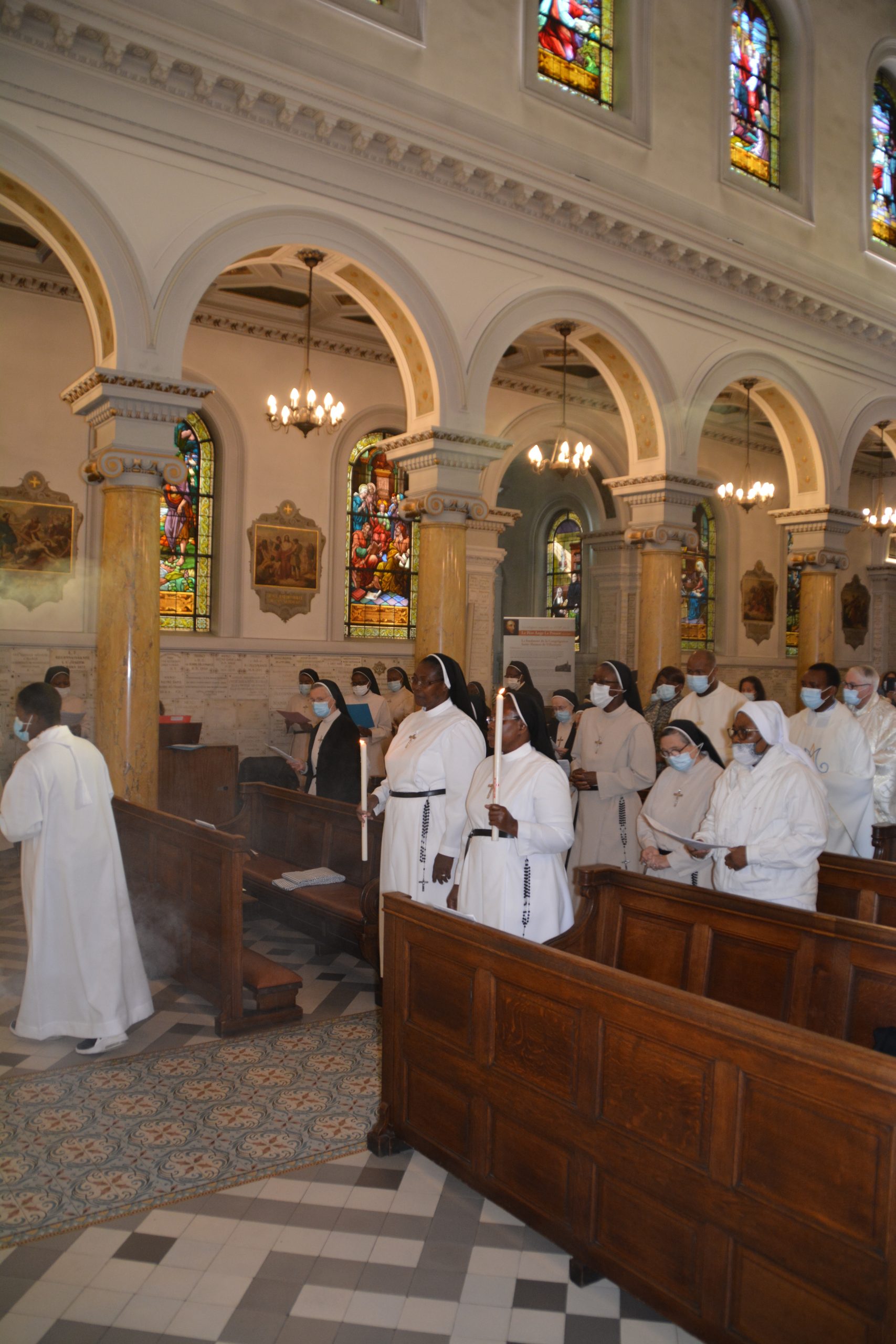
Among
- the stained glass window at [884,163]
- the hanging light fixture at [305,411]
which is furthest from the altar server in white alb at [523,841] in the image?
the stained glass window at [884,163]

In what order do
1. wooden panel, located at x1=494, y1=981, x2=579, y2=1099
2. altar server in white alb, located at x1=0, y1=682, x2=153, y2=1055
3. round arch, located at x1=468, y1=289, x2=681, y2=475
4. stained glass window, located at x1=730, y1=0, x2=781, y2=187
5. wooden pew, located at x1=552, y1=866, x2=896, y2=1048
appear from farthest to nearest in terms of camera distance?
stained glass window, located at x1=730, y1=0, x2=781, y2=187 < round arch, located at x1=468, y1=289, x2=681, y2=475 < altar server in white alb, located at x1=0, y1=682, x2=153, y2=1055 < wooden pew, located at x1=552, y1=866, x2=896, y2=1048 < wooden panel, located at x1=494, y1=981, x2=579, y2=1099

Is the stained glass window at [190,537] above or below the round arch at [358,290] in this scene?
below

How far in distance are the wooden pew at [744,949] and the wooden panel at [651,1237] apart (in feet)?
3.52

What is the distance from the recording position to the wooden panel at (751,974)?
13.8 ft

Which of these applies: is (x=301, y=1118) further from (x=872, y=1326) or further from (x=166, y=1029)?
(x=872, y=1326)

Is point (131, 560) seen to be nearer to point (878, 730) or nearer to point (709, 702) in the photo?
point (709, 702)

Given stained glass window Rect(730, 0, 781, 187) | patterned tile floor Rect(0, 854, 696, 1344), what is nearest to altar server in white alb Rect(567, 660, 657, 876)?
patterned tile floor Rect(0, 854, 696, 1344)

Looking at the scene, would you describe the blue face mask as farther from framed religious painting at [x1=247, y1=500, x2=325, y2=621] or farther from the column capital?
framed religious painting at [x1=247, y1=500, x2=325, y2=621]

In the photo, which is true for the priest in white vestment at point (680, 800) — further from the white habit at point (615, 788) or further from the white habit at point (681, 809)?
the white habit at point (615, 788)

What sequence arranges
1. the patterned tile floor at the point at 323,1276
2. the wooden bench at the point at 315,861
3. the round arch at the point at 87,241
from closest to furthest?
the patterned tile floor at the point at 323,1276
the wooden bench at the point at 315,861
the round arch at the point at 87,241

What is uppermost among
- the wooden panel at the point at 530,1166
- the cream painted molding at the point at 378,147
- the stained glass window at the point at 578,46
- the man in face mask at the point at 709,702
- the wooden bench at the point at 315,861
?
the stained glass window at the point at 578,46

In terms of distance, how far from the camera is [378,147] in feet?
30.3

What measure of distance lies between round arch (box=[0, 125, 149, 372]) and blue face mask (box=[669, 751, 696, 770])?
524 cm

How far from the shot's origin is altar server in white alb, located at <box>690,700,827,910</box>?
455 centimetres
